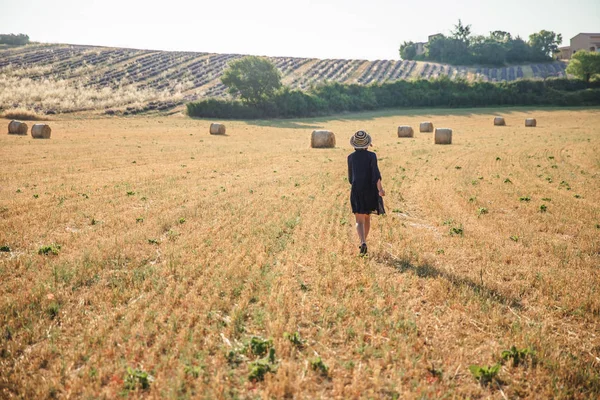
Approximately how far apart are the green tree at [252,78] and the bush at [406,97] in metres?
1.58

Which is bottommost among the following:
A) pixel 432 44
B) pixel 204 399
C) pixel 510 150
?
pixel 204 399

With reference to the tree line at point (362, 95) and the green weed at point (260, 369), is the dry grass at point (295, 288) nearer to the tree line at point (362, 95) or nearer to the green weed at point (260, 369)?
the green weed at point (260, 369)

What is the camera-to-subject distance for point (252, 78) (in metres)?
61.4

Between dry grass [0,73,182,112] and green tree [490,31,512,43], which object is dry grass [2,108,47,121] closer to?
dry grass [0,73,182,112]

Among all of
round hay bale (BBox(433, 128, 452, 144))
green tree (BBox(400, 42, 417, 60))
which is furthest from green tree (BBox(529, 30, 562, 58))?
round hay bale (BBox(433, 128, 452, 144))

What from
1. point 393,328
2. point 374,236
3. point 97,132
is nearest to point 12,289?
point 393,328

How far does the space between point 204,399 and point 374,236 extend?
684cm

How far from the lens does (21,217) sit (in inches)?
446

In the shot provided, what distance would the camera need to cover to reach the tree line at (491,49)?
357 ft

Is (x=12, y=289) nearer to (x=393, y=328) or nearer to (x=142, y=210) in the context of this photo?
(x=142, y=210)

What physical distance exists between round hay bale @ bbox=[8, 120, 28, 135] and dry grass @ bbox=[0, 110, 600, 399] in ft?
77.3

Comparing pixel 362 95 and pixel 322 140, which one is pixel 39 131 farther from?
pixel 362 95

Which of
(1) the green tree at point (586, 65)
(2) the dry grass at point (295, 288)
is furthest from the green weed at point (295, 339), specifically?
(1) the green tree at point (586, 65)

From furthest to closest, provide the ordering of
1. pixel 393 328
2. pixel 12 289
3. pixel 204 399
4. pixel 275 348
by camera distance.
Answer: pixel 12 289 < pixel 393 328 < pixel 275 348 < pixel 204 399
